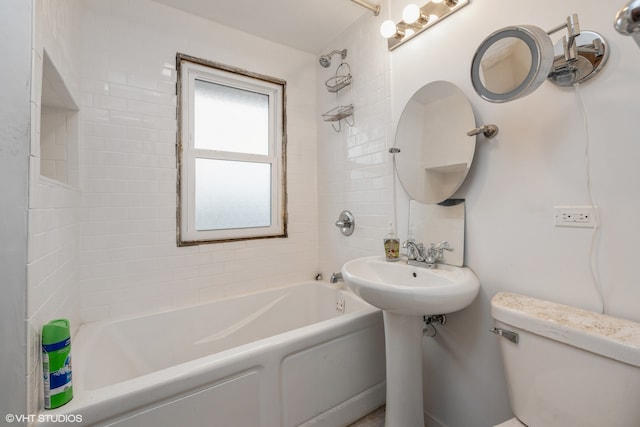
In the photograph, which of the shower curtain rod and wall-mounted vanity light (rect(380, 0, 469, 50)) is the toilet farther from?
the shower curtain rod

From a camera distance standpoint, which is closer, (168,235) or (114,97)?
(114,97)

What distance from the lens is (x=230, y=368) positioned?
1.21m

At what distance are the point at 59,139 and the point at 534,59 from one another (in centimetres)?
234

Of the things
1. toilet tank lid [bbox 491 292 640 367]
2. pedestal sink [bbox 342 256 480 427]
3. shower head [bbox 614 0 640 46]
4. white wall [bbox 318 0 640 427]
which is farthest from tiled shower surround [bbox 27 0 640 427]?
shower head [bbox 614 0 640 46]

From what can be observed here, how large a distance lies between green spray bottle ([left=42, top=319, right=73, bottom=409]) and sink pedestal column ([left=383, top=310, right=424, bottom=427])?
4.32ft

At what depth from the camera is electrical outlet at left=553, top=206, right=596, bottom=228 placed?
1.01m

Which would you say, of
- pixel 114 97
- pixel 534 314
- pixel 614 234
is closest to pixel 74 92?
pixel 114 97

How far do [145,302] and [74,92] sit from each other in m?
1.31

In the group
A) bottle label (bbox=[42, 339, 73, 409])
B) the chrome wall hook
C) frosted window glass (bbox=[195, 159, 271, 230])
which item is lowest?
bottle label (bbox=[42, 339, 73, 409])

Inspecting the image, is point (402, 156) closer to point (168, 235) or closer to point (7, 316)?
point (168, 235)

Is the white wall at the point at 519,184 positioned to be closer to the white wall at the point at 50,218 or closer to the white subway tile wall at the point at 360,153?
the white subway tile wall at the point at 360,153

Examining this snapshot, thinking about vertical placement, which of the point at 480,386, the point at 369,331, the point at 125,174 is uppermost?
the point at 125,174

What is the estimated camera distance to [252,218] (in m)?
2.35

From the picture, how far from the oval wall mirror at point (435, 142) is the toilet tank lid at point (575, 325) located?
24.6 inches
